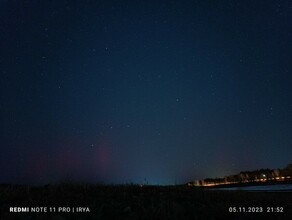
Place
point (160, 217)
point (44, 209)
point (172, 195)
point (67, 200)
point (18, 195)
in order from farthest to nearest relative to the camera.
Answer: point (172, 195) < point (18, 195) < point (67, 200) < point (44, 209) < point (160, 217)

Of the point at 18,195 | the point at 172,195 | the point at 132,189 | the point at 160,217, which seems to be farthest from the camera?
the point at 132,189

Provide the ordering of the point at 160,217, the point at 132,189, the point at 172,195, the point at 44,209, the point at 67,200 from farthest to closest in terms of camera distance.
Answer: the point at 132,189 → the point at 172,195 → the point at 67,200 → the point at 44,209 → the point at 160,217

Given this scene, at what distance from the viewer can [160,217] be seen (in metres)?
8.19

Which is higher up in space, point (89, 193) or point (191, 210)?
point (89, 193)

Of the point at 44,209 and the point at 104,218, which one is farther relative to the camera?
the point at 44,209

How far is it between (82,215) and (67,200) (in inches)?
68.7

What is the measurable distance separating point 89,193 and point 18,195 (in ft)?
7.86

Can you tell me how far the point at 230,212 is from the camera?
9.14 meters

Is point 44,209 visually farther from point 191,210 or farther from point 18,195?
point 191,210

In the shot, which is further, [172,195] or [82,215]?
[172,195]

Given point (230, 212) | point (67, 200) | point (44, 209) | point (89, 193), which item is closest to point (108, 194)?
point (89, 193)

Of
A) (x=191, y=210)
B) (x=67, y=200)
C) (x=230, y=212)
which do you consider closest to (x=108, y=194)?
(x=67, y=200)

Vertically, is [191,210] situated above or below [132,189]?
below

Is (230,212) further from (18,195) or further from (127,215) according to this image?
(18,195)
